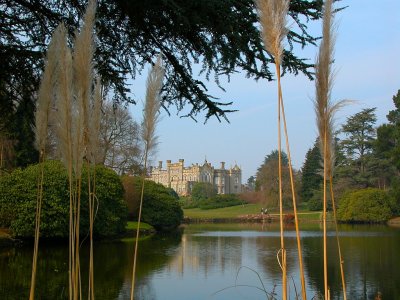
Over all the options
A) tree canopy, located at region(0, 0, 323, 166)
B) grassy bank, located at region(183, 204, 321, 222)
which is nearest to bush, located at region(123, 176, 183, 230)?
grassy bank, located at region(183, 204, 321, 222)

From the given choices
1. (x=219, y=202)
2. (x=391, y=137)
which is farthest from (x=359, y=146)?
(x=219, y=202)

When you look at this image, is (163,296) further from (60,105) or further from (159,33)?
(60,105)

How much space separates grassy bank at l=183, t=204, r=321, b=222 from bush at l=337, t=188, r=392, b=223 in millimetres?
3249

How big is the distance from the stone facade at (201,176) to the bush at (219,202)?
20927 mm

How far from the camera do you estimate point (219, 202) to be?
48750 millimetres

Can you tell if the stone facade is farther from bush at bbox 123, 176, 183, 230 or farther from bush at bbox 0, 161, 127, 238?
bush at bbox 0, 161, 127, 238

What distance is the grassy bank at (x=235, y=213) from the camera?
1325 inches

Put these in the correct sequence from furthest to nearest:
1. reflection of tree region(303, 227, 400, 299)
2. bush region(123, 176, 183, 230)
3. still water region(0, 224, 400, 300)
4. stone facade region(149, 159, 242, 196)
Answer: stone facade region(149, 159, 242, 196) → bush region(123, 176, 183, 230) → reflection of tree region(303, 227, 400, 299) → still water region(0, 224, 400, 300)

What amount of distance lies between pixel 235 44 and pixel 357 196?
2866 centimetres

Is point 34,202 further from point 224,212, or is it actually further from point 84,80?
point 224,212

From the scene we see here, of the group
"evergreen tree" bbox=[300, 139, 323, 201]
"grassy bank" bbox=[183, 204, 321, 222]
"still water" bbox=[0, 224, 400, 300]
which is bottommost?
"still water" bbox=[0, 224, 400, 300]

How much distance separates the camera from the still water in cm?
779

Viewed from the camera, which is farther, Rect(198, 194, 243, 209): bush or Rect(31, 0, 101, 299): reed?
Rect(198, 194, 243, 209): bush

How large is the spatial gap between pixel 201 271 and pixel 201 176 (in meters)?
61.7
